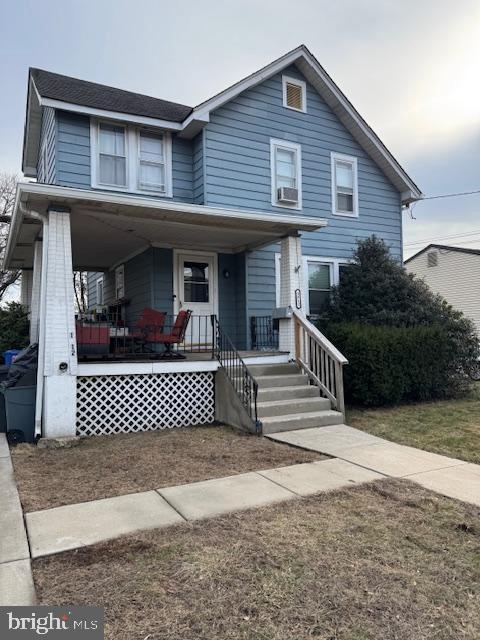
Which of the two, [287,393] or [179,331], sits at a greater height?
[179,331]

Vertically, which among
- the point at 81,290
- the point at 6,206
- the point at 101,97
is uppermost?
the point at 6,206

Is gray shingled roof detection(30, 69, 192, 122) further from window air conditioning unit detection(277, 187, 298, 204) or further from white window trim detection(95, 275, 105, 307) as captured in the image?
white window trim detection(95, 275, 105, 307)

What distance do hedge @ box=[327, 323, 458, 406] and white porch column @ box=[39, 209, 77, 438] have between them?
4.83m

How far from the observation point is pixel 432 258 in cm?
2303

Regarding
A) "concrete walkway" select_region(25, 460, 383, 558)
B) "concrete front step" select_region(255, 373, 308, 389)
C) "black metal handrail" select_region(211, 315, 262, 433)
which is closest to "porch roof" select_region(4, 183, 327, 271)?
"black metal handrail" select_region(211, 315, 262, 433)

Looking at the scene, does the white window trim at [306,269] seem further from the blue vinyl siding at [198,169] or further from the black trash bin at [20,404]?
the black trash bin at [20,404]

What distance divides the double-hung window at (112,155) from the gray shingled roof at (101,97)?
48 cm

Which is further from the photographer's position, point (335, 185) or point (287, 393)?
point (335, 185)

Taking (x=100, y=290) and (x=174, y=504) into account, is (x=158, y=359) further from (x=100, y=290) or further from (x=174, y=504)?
(x=100, y=290)

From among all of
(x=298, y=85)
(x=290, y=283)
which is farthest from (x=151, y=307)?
(x=298, y=85)

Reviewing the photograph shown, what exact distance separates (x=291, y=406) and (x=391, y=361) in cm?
242

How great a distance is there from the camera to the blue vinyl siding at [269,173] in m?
10.4

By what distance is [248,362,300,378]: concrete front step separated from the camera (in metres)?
8.18

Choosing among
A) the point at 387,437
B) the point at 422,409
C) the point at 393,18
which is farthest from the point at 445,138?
the point at 387,437
